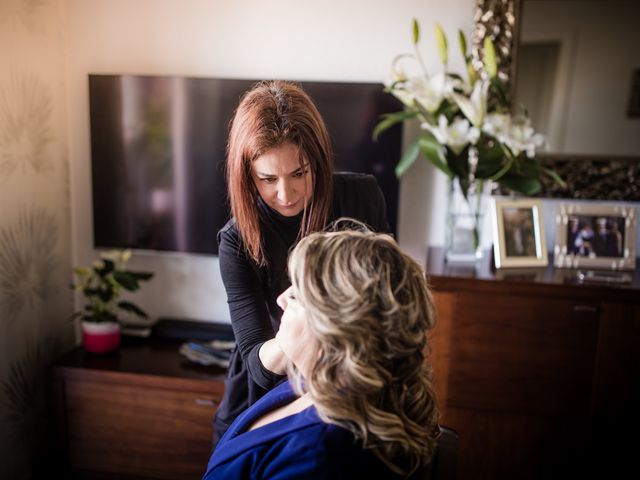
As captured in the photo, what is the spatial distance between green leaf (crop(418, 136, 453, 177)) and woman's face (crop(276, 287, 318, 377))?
3.73 ft

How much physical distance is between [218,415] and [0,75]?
136 cm

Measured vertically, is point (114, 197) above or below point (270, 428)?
above

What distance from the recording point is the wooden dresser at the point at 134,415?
2.18m

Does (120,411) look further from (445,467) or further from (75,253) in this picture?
(445,467)

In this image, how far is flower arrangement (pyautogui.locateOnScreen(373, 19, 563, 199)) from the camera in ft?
6.29

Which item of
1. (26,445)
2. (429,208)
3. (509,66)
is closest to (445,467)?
(429,208)

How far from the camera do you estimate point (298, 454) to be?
93 centimetres

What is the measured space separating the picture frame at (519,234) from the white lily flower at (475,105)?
1.08 ft

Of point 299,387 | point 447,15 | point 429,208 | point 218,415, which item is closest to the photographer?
point 299,387

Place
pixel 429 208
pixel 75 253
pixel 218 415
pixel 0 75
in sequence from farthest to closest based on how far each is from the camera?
pixel 75 253
pixel 429 208
pixel 0 75
pixel 218 415

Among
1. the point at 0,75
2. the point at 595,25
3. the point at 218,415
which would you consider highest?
the point at 595,25

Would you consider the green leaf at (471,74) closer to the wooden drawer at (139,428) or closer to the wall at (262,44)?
the wall at (262,44)

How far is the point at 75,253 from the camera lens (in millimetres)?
2564

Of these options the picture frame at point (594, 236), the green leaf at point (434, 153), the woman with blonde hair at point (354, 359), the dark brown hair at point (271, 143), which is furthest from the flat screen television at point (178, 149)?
the woman with blonde hair at point (354, 359)
